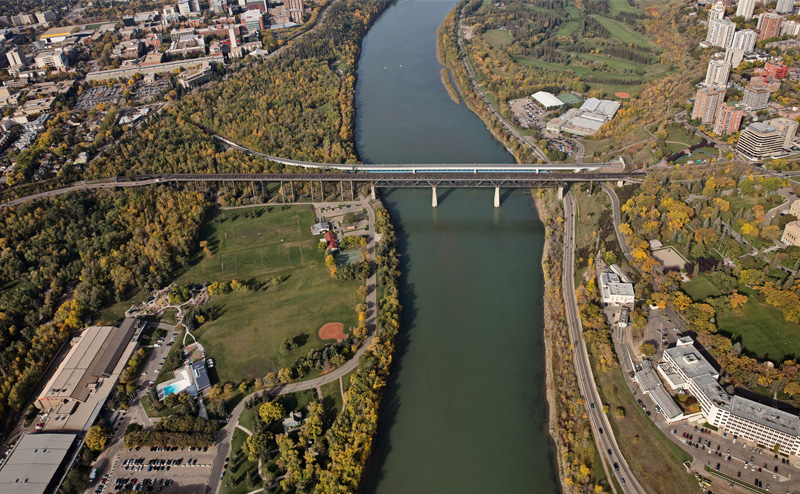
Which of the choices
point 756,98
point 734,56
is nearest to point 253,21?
point 734,56

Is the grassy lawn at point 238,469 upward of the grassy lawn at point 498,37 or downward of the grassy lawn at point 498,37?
downward

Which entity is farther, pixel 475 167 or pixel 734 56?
pixel 734 56

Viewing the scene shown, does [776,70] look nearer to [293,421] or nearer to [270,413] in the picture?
[293,421]

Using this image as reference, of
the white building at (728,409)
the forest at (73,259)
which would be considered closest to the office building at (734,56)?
the white building at (728,409)

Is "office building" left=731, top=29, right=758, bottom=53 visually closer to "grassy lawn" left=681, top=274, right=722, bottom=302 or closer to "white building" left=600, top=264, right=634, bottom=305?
"grassy lawn" left=681, top=274, right=722, bottom=302

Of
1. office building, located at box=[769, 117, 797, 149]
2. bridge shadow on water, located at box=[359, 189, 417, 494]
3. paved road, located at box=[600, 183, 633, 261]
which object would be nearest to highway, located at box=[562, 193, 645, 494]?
paved road, located at box=[600, 183, 633, 261]

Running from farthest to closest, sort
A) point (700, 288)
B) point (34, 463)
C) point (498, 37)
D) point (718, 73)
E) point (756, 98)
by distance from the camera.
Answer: point (498, 37) → point (718, 73) → point (756, 98) → point (700, 288) → point (34, 463)

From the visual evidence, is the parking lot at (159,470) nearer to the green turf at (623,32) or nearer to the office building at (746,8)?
the office building at (746,8)
